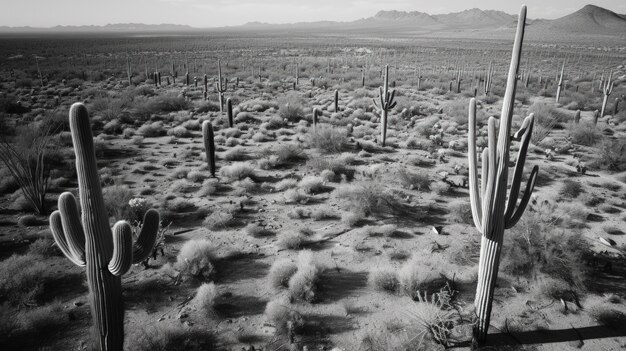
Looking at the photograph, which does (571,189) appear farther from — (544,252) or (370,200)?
(370,200)

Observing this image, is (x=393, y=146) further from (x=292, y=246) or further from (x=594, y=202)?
(x=292, y=246)

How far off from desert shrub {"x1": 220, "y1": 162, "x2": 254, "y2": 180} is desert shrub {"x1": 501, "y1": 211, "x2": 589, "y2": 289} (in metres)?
8.29

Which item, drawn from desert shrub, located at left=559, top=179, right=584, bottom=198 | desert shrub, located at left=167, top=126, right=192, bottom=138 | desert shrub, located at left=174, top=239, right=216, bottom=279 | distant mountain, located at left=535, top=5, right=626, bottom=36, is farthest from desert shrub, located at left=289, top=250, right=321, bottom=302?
distant mountain, located at left=535, top=5, right=626, bottom=36

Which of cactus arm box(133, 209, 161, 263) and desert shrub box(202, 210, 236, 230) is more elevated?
cactus arm box(133, 209, 161, 263)

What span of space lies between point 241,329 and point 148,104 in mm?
20767

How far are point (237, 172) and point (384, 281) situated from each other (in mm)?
7246

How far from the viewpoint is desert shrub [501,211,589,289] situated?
7.13 m

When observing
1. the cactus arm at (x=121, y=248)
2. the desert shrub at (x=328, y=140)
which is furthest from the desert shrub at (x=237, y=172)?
the cactus arm at (x=121, y=248)

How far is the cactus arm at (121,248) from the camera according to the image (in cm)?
451

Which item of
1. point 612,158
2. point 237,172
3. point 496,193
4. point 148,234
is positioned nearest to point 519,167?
point 496,193

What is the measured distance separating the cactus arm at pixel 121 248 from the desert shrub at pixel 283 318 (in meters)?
2.57

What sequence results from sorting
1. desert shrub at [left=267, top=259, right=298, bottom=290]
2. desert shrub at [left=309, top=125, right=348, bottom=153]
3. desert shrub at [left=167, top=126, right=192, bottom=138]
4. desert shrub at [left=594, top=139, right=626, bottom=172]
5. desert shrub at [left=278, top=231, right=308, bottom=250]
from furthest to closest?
desert shrub at [left=167, top=126, right=192, bottom=138] < desert shrub at [left=309, top=125, right=348, bottom=153] < desert shrub at [left=594, top=139, right=626, bottom=172] < desert shrub at [left=278, top=231, right=308, bottom=250] < desert shrub at [left=267, top=259, right=298, bottom=290]

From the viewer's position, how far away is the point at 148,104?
23.3 meters

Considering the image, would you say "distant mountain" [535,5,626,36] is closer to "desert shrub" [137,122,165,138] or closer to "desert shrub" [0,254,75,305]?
"desert shrub" [137,122,165,138]
